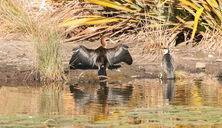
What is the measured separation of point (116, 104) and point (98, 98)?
0.74m

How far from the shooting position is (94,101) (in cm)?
1156

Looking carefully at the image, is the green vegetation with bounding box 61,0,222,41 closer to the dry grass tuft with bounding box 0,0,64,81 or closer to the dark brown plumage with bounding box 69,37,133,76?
the dark brown plumage with bounding box 69,37,133,76

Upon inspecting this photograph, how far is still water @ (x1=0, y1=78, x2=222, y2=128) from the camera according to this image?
9641mm

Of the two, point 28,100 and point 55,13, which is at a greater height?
point 55,13

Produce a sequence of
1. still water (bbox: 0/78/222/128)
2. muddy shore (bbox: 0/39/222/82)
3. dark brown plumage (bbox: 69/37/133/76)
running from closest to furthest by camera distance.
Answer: still water (bbox: 0/78/222/128) → muddy shore (bbox: 0/39/222/82) → dark brown plumage (bbox: 69/37/133/76)

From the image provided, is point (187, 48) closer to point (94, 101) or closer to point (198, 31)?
point (198, 31)

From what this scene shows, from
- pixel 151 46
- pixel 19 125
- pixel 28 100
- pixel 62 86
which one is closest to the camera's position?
pixel 19 125

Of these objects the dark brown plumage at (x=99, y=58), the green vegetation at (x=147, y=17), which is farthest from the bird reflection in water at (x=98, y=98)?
the green vegetation at (x=147, y=17)

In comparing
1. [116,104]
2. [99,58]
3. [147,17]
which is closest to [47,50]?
[99,58]

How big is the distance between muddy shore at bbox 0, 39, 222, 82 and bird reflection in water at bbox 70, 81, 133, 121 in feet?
2.77

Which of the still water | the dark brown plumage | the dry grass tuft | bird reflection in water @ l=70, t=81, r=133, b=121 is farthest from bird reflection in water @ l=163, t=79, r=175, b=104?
the dry grass tuft

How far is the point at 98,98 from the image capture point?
11891 millimetres

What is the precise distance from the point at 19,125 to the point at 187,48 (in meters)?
7.77

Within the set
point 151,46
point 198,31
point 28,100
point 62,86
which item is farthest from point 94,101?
point 198,31
